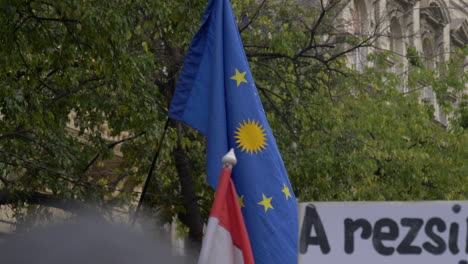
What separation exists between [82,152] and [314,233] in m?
8.67

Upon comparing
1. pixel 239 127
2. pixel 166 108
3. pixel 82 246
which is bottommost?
pixel 82 246

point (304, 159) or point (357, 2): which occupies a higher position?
point (357, 2)

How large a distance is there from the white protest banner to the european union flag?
77.4 inches

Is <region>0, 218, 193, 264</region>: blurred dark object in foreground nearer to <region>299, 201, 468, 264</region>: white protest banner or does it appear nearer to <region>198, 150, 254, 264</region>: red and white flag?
<region>198, 150, 254, 264</region>: red and white flag

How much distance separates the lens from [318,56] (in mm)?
12438

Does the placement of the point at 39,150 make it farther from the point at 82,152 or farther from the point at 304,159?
the point at 304,159

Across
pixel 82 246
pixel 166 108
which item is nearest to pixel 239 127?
pixel 82 246

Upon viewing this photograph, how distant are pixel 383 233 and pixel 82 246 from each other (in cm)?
389

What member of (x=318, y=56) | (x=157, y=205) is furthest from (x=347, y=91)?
(x=157, y=205)

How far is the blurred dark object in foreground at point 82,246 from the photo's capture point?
7000mm

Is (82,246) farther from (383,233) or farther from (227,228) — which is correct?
(383,233)

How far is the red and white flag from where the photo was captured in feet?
13.9

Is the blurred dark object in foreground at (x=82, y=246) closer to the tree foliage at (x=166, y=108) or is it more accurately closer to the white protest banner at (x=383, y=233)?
the tree foliage at (x=166, y=108)

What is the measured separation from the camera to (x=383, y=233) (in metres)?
3.78
